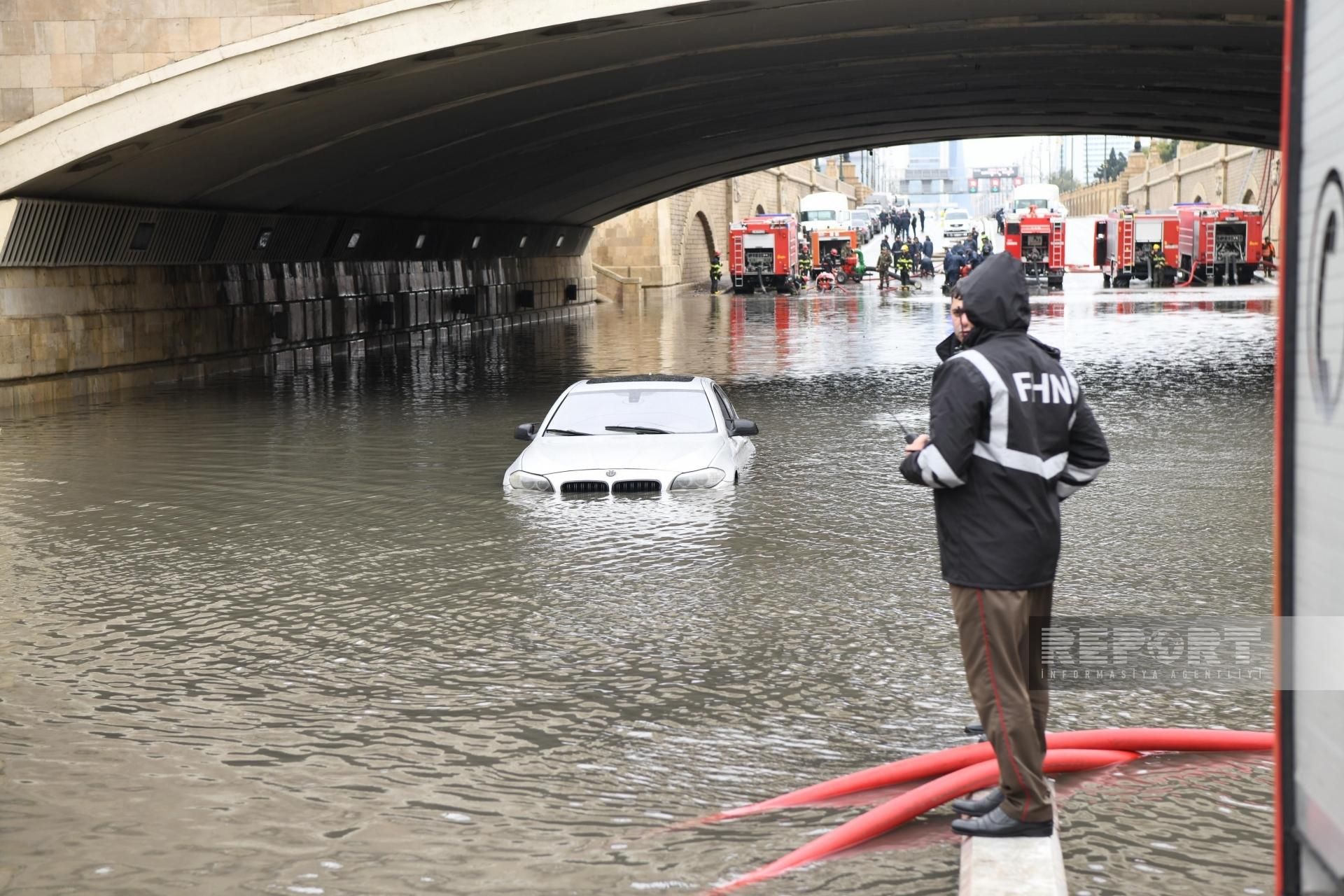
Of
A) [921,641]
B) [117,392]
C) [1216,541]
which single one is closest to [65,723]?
[921,641]

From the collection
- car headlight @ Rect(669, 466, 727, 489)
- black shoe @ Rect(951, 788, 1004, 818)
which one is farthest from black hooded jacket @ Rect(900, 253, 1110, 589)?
car headlight @ Rect(669, 466, 727, 489)

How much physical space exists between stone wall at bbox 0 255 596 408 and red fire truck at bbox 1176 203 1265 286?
82.9 ft

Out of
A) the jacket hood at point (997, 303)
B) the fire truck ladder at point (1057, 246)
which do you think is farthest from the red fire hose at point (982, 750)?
the fire truck ladder at point (1057, 246)

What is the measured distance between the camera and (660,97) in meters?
28.8

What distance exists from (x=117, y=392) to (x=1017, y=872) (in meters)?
20.9

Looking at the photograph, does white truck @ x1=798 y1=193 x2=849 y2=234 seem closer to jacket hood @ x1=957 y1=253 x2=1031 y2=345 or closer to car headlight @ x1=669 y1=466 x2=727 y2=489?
car headlight @ x1=669 y1=466 x2=727 y2=489

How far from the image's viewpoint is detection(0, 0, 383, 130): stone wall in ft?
60.5

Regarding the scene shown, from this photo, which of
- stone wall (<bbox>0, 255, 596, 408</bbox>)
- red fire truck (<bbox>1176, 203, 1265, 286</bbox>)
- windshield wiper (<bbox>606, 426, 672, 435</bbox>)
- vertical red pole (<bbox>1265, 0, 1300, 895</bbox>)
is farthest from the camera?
red fire truck (<bbox>1176, 203, 1265, 286</bbox>)

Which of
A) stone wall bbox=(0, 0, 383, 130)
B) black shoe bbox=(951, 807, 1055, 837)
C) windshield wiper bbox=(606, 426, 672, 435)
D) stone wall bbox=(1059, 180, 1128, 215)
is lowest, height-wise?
black shoe bbox=(951, 807, 1055, 837)

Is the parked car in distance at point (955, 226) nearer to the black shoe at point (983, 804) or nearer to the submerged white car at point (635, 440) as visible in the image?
the submerged white car at point (635, 440)

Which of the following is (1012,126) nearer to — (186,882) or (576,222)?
(576,222)

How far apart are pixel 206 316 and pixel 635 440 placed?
16.7 meters

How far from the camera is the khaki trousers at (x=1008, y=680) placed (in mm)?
4598

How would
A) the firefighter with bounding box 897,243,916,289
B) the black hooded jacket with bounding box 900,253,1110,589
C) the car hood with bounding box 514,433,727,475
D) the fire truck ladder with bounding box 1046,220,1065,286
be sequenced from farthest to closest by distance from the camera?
the firefighter with bounding box 897,243,916,289, the fire truck ladder with bounding box 1046,220,1065,286, the car hood with bounding box 514,433,727,475, the black hooded jacket with bounding box 900,253,1110,589
